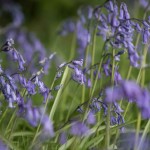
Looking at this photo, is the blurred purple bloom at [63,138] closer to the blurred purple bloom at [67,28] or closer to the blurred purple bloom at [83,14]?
→ the blurred purple bloom at [83,14]

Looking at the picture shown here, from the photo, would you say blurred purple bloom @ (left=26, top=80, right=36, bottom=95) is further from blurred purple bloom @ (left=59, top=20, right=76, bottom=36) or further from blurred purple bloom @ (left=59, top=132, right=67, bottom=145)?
blurred purple bloom @ (left=59, top=20, right=76, bottom=36)

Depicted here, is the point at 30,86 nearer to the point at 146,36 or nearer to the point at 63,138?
the point at 63,138

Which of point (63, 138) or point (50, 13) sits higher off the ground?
point (50, 13)

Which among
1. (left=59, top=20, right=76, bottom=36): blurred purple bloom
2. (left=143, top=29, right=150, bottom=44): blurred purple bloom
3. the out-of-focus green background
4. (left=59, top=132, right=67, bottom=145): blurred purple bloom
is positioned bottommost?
(left=59, top=132, right=67, bottom=145): blurred purple bloom

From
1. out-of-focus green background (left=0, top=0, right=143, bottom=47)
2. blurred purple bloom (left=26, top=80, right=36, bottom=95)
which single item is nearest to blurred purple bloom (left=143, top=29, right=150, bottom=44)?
blurred purple bloom (left=26, top=80, right=36, bottom=95)

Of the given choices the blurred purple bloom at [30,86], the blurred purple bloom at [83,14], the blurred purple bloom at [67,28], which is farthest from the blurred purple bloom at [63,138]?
the blurred purple bloom at [67,28]

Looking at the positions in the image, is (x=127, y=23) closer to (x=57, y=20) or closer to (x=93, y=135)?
(x=93, y=135)

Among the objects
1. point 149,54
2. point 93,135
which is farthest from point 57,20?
point 93,135

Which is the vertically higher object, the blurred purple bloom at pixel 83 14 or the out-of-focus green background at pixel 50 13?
the blurred purple bloom at pixel 83 14

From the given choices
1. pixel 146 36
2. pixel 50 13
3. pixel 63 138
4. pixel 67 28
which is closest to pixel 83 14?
pixel 67 28

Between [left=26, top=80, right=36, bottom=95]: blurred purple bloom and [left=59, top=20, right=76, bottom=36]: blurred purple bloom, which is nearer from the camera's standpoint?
[left=26, top=80, right=36, bottom=95]: blurred purple bloom

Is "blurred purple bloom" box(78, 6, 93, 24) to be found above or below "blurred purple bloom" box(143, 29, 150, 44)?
above
